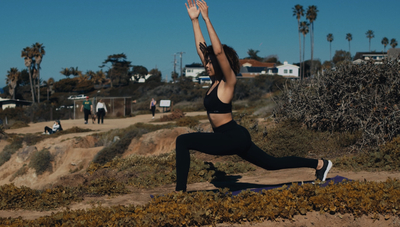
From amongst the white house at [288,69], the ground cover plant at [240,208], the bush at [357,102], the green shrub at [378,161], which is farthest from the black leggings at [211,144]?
the white house at [288,69]

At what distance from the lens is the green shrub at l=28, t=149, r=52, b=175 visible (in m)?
14.5

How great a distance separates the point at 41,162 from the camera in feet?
47.8

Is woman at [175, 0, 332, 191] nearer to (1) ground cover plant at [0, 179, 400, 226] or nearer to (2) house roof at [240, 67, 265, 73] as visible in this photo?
(1) ground cover plant at [0, 179, 400, 226]

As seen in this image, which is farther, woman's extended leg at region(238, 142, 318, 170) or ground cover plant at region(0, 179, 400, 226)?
woman's extended leg at region(238, 142, 318, 170)

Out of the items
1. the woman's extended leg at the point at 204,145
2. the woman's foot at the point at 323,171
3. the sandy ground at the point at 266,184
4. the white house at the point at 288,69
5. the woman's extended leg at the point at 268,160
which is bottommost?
the sandy ground at the point at 266,184

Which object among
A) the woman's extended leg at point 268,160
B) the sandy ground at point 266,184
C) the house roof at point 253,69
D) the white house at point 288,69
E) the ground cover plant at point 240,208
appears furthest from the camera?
the house roof at point 253,69

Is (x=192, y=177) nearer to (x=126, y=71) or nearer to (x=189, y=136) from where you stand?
(x=189, y=136)

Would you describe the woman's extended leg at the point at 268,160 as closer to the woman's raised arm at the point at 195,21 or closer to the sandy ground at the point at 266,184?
the sandy ground at the point at 266,184

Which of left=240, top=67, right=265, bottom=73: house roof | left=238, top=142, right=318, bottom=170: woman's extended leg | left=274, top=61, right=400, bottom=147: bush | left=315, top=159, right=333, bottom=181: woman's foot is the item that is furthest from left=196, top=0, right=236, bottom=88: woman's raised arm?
left=240, top=67, right=265, bottom=73: house roof

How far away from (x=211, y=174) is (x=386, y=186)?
3.07 meters

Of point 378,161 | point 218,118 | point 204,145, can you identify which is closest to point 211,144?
point 204,145

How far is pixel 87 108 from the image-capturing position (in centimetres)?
2331

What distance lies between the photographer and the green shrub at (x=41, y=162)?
1452 cm

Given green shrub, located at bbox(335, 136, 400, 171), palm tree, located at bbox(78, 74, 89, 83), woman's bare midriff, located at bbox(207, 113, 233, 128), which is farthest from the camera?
palm tree, located at bbox(78, 74, 89, 83)
